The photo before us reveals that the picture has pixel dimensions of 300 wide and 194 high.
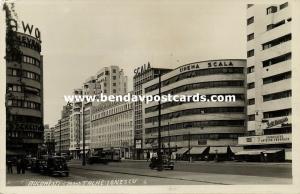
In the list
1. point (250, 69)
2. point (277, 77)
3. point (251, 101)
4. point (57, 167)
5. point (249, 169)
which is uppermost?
point (250, 69)

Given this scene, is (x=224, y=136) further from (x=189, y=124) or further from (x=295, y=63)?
(x=295, y=63)

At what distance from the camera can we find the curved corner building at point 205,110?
7075cm

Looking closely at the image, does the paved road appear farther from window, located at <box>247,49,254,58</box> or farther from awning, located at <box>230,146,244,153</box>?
window, located at <box>247,49,254,58</box>

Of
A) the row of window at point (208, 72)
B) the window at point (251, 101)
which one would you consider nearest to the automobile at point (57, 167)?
the window at point (251, 101)

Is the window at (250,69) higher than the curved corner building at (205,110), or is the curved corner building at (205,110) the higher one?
the window at (250,69)

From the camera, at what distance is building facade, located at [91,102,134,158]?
94.2m

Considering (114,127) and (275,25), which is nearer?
(275,25)

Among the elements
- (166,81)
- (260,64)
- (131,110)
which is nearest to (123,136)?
(131,110)

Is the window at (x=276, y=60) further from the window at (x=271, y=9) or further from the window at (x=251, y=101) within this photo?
the window at (x=251, y=101)

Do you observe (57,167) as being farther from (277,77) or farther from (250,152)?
(250,152)

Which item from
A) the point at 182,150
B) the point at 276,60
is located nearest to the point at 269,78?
the point at 276,60

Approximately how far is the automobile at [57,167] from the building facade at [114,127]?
165ft

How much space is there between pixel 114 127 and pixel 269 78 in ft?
151

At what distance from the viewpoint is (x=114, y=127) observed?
104 metres
